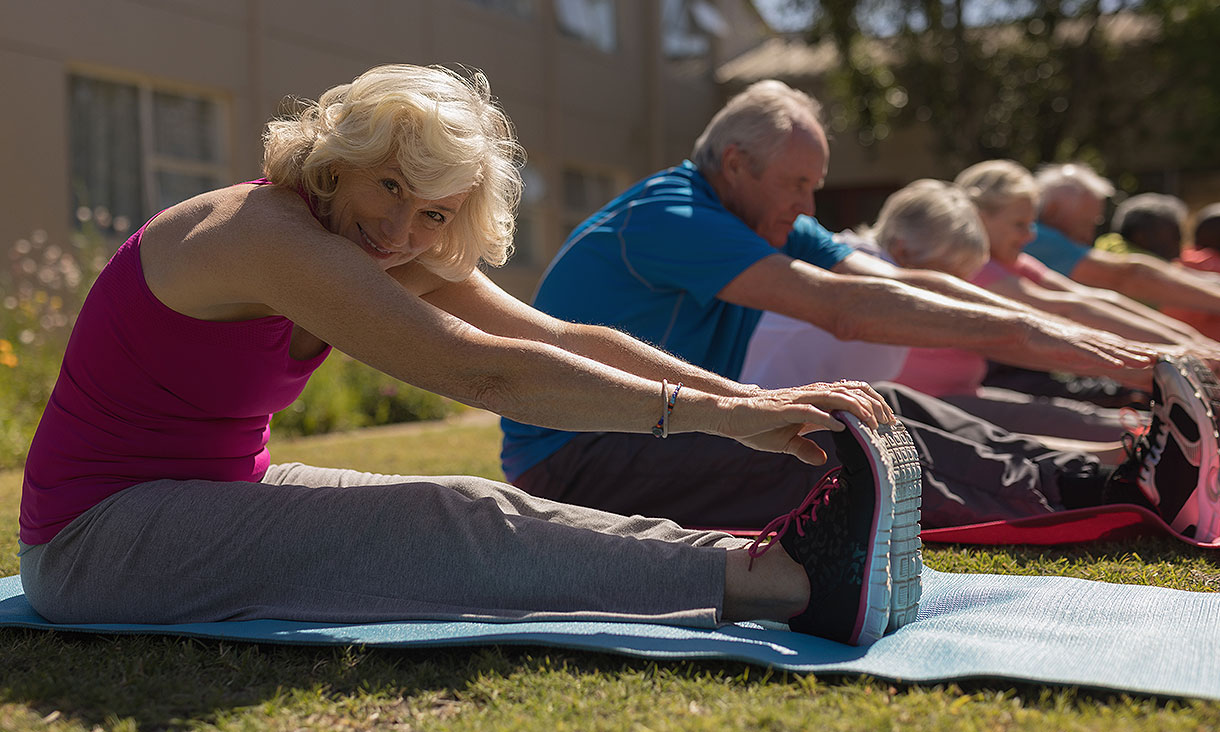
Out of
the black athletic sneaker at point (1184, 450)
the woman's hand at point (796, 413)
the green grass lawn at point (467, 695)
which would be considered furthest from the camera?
the black athletic sneaker at point (1184, 450)

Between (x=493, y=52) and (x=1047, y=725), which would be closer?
(x=1047, y=725)

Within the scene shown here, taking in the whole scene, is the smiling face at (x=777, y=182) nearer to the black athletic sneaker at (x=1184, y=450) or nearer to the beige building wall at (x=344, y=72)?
the black athletic sneaker at (x=1184, y=450)

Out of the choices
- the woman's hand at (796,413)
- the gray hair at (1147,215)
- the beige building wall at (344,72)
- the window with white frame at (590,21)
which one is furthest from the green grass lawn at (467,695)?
the window with white frame at (590,21)

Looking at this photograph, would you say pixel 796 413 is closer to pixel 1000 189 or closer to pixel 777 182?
pixel 777 182

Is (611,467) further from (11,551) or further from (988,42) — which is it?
(988,42)

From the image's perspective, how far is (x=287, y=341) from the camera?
2.64 meters

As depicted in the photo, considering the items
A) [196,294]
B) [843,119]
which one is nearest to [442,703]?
[196,294]

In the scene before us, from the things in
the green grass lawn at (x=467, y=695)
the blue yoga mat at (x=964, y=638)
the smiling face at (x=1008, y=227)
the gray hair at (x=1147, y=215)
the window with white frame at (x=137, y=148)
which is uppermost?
the window with white frame at (x=137, y=148)

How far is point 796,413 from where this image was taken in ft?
7.57

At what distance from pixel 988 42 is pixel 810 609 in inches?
655

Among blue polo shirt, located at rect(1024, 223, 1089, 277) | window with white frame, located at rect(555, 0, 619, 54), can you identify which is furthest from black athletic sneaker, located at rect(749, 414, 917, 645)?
window with white frame, located at rect(555, 0, 619, 54)

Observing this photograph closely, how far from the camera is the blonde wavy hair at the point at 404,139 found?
98.6 inches

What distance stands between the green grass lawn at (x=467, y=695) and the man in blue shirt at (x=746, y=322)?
123cm

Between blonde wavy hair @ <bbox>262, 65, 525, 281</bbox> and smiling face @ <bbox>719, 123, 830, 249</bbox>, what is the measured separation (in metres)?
1.34
